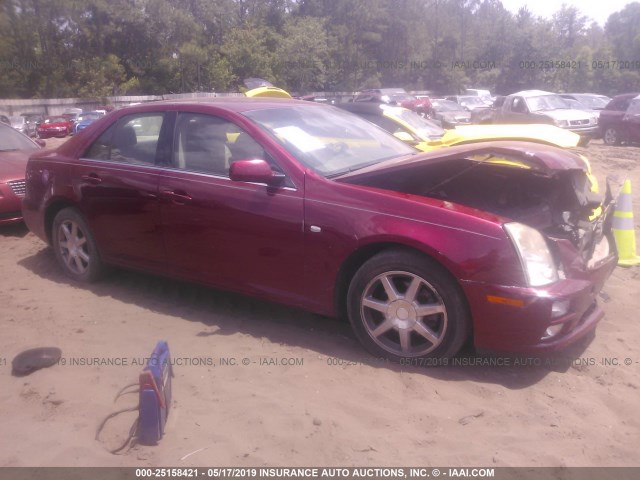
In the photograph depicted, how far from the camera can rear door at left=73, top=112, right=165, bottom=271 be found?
14.5 feet

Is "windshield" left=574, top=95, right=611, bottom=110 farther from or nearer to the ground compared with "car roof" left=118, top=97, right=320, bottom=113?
nearer to the ground

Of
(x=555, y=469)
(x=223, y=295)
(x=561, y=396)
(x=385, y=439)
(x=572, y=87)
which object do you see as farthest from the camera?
(x=572, y=87)

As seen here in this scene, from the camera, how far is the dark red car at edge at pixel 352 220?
3.26 metres

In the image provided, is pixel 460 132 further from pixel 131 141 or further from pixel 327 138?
pixel 131 141

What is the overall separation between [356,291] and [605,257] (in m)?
1.71

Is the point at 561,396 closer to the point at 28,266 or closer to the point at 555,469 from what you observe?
the point at 555,469

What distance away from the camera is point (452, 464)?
8.77 feet

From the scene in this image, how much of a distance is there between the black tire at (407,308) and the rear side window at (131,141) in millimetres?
1992

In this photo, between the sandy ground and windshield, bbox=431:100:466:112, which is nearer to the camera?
the sandy ground

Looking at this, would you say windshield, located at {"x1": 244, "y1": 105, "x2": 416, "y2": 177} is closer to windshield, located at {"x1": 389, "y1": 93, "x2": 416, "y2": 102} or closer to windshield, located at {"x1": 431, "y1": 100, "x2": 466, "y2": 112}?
windshield, located at {"x1": 431, "y1": 100, "x2": 466, "y2": 112}

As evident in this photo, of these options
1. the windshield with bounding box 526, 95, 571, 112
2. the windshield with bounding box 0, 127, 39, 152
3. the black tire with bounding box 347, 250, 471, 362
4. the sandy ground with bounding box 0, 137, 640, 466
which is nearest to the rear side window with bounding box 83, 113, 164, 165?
the sandy ground with bounding box 0, 137, 640, 466

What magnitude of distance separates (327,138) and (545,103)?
51.5 ft

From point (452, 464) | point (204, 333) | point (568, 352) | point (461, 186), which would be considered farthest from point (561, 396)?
point (204, 333)

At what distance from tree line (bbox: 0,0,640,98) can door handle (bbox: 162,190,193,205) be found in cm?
3080
